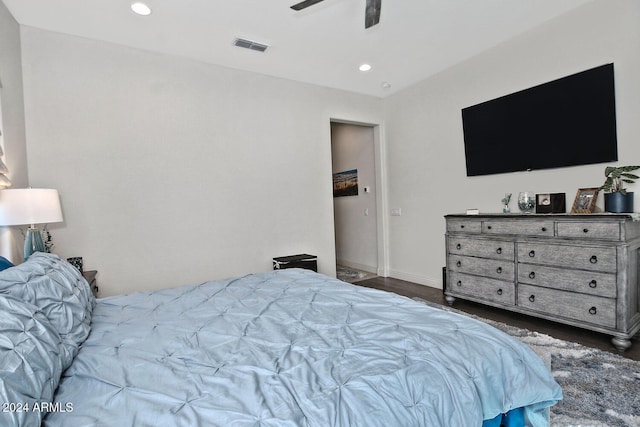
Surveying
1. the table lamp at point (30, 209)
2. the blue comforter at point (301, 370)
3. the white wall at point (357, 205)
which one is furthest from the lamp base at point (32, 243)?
the white wall at point (357, 205)

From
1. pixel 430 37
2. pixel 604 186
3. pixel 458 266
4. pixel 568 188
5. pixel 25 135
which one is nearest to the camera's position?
pixel 604 186

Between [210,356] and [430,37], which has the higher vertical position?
[430,37]

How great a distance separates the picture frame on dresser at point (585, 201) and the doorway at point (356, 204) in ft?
8.61

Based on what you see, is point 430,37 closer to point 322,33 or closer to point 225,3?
point 322,33

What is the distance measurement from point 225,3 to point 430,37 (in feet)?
6.64

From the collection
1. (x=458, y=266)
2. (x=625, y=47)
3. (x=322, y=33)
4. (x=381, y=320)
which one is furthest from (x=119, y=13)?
(x=625, y=47)

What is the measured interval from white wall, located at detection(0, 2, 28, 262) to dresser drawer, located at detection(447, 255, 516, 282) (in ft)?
13.1

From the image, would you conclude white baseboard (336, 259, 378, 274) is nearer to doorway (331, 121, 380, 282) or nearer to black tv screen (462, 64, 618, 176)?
doorway (331, 121, 380, 282)

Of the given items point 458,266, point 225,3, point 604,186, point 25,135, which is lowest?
point 458,266

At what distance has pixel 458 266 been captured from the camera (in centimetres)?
347

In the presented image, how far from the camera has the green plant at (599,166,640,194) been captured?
248 cm

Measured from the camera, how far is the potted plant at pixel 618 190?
2.48 m

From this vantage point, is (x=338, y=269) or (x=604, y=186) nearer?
(x=604, y=186)

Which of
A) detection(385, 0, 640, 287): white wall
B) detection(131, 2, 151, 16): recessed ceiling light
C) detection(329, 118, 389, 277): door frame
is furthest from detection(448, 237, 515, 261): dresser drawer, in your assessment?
detection(131, 2, 151, 16): recessed ceiling light
